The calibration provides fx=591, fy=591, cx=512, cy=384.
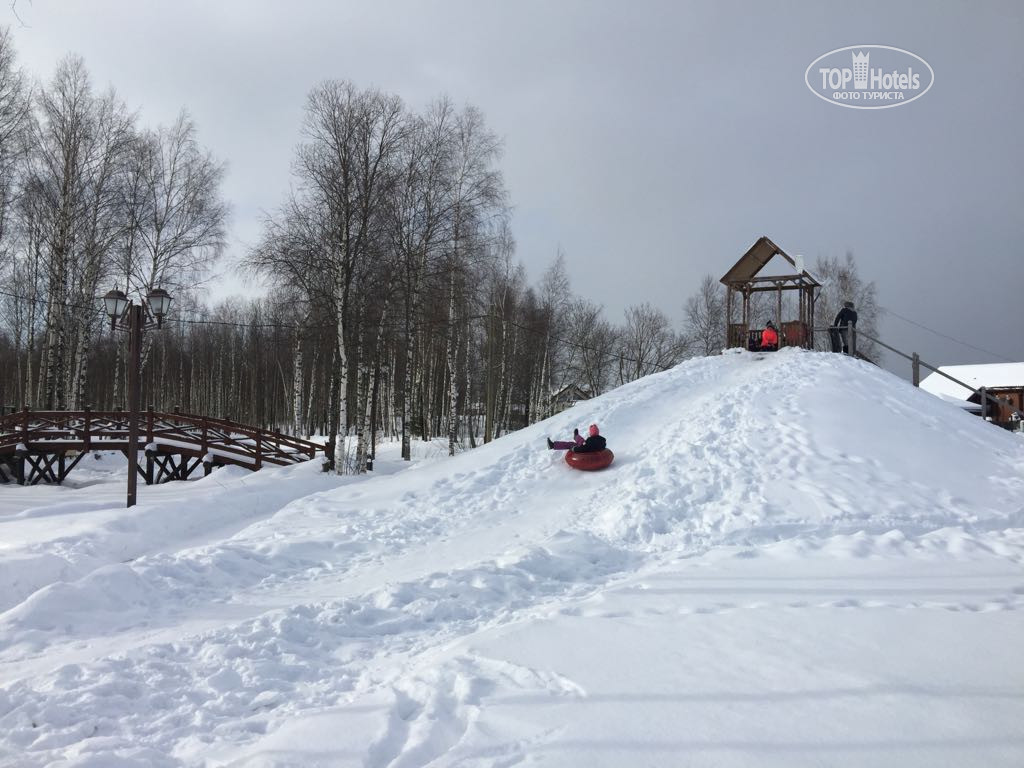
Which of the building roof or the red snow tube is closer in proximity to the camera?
the red snow tube

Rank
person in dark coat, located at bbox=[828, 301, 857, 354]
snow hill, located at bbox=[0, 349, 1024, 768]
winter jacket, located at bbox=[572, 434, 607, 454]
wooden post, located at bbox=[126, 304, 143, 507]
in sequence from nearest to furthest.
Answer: snow hill, located at bbox=[0, 349, 1024, 768]
wooden post, located at bbox=[126, 304, 143, 507]
winter jacket, located at bbox=[572, 434, 607, 454]
person in dark coat, located at bbox=[828, 301, 857, 354]

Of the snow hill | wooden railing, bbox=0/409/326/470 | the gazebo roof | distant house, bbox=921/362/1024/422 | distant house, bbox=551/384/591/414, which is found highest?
the gazebo roof

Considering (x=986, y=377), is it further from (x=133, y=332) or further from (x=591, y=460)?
(x=133, y=332)

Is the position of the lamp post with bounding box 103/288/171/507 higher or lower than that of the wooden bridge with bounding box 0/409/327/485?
higher

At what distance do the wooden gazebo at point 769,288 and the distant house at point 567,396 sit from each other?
1955 cm

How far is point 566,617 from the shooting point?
4.79 m

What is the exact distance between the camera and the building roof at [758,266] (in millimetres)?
18469

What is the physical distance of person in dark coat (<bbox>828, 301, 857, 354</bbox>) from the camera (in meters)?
18.3

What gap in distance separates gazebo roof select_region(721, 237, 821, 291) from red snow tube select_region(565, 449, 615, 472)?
10795 mm

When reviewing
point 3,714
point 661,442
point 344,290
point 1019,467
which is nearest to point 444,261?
point 344,290

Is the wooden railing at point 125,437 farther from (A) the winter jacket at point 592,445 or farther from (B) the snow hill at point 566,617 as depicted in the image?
(A) the winter jacket at point 592,445

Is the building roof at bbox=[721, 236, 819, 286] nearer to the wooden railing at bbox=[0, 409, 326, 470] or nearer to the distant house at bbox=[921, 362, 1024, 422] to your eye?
the wooden railing at bbox=[0, 409, 326, 470]

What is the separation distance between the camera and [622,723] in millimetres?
3156

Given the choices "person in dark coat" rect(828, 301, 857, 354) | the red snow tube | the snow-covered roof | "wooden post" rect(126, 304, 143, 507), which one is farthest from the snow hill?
the snow-covered roof
